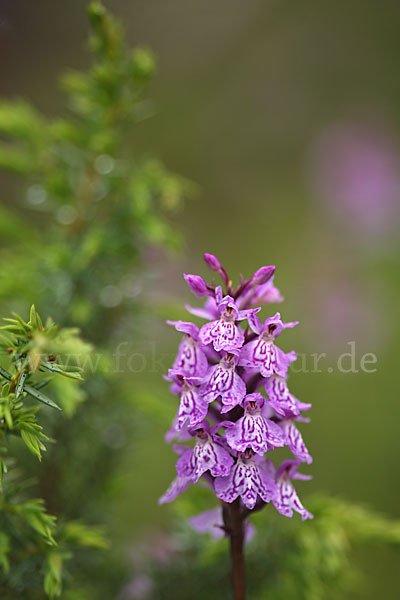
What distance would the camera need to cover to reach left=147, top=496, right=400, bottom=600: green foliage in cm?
126

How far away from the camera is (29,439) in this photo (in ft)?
2.58

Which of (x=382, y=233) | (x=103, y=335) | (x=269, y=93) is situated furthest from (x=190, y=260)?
(x=103, y=335)

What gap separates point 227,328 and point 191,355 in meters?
0.10

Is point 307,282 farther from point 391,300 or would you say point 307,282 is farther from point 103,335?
point 103,335

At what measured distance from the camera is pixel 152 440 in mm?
3305

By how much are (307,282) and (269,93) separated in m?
2.62

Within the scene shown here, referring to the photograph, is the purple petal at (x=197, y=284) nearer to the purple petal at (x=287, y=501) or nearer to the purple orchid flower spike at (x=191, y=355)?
the purple orchid flower spike at (x=191, y=355)

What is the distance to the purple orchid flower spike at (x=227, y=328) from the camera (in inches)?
34.2

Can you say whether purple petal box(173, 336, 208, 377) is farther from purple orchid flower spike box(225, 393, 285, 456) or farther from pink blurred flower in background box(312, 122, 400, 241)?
pink blurred flower in background box(312, 122, 400, 241)

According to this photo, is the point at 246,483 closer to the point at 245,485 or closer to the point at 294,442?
the point at 245,485

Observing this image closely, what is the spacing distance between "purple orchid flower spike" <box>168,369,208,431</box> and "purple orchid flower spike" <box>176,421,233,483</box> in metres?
0.02

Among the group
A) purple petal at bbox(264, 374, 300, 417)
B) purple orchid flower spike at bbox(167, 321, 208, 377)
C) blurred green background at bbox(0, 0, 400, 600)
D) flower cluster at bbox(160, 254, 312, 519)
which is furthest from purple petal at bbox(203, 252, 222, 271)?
blurred green background at bbox(0, 0, 400, 600)

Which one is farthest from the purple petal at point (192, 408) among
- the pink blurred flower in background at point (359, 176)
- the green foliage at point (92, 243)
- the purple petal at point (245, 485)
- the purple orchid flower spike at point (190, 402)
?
the pink blurred flower in background at point (359, 176)

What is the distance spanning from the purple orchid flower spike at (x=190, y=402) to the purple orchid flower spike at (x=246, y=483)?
10cm
